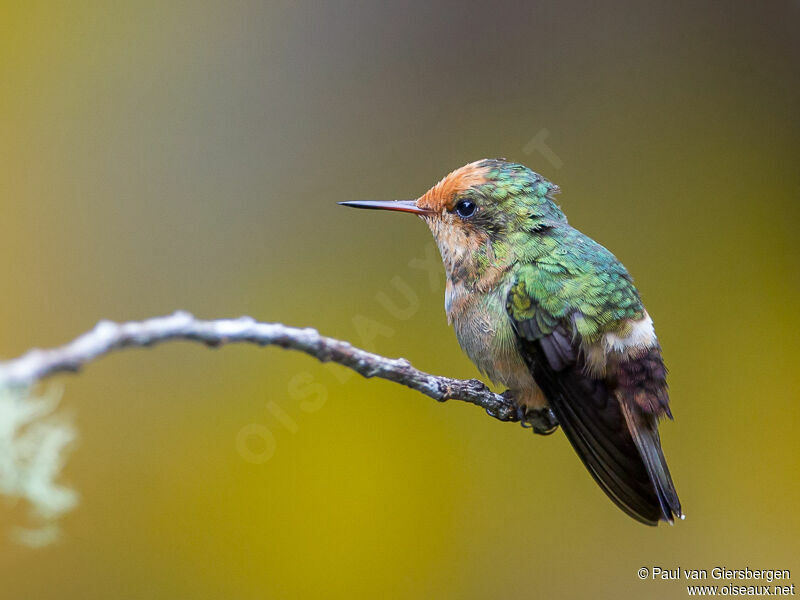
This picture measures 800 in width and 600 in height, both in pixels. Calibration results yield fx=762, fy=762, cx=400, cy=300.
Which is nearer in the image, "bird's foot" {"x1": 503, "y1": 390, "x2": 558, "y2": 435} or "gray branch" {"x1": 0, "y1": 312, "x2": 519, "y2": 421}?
"gray branch" {"x1": 0, "y1": 312, "x2": 519, "y2": 421}

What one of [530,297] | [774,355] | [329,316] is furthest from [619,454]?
[774,355]

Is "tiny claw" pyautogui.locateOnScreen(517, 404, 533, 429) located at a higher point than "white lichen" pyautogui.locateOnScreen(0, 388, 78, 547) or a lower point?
higher

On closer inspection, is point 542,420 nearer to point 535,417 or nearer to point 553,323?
point 535,417

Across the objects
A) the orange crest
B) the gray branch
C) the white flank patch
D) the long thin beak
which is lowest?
the gray branch

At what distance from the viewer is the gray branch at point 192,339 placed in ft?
2.45

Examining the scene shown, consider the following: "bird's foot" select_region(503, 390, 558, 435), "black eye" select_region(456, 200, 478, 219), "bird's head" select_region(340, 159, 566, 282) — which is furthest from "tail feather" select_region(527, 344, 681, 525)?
"black eye" select_region(456, 200, 478, 219)

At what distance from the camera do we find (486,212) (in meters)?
1.89

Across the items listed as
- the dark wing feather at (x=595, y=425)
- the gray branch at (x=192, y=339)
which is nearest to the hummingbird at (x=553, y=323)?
the dark wing feather at (x=595, y=425)

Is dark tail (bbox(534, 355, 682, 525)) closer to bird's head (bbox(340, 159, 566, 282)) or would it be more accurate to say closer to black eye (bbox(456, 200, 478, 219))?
bird's head (bbox(340, 159, 566, 282))

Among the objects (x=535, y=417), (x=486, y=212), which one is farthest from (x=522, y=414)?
(x=486, y=212)

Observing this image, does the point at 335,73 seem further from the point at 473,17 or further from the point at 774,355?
the point at 774,355

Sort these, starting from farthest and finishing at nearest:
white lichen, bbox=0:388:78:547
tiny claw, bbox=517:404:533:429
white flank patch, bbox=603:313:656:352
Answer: tiny claw, bbox=517:404:533:429 < white flank patch, bbox=603:313:656:352 < white lichen, bbox=0:388:78:547

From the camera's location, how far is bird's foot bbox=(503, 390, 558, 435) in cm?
187

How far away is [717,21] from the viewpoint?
11.4 feet
